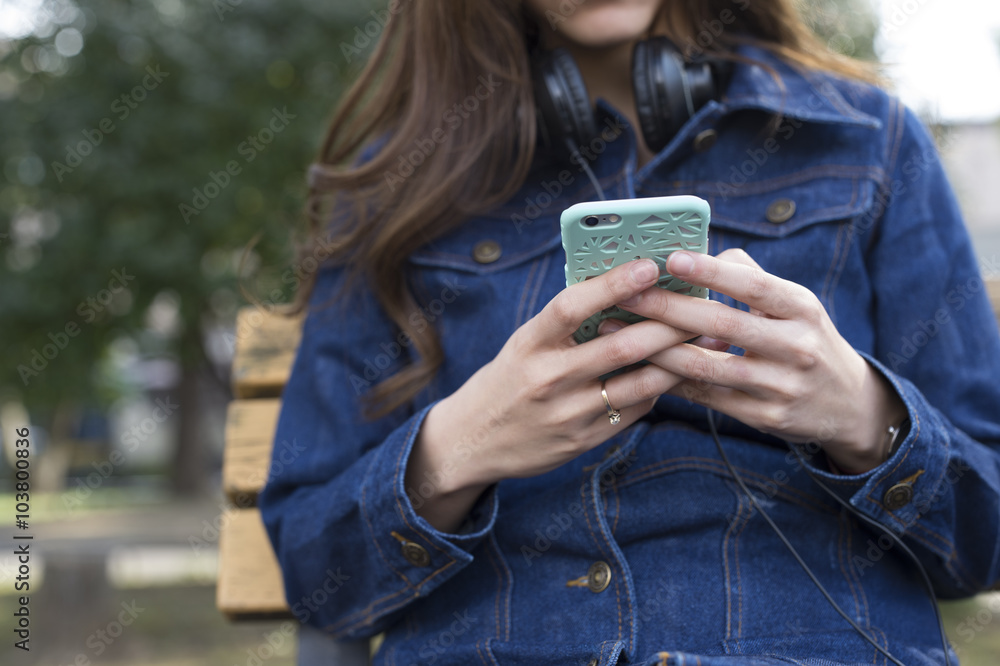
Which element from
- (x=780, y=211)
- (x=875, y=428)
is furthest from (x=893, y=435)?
(x=780, y=211)

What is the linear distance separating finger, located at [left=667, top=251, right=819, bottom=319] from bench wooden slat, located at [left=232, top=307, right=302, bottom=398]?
3.87 feet

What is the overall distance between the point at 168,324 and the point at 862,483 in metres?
11.9

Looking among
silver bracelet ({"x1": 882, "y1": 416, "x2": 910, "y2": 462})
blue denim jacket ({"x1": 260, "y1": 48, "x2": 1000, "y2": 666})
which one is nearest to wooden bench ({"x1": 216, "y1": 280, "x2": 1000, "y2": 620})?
blue denim jacket ({"x1": 260, "y1": 48, "x2": 1000, "y2": 666})

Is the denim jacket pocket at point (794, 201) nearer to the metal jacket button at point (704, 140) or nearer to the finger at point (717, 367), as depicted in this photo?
the metal jacket button at point (704, 140)

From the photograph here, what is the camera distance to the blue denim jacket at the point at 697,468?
127 centimetres

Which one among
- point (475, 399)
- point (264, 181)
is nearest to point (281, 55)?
point (264, 181)

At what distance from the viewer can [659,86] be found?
1489 mm

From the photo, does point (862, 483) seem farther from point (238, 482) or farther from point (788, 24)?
point (238, 482)

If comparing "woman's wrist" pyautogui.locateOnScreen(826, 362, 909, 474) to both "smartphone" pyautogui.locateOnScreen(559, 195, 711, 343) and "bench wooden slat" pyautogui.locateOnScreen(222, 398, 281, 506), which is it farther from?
"bench wooden slat" pyautogui.locateOnScreen(222, 398, 281, 506)

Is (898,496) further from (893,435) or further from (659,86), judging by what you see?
(659,86)

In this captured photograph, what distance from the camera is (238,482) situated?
1.84m

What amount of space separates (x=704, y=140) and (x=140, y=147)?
27.1 ft

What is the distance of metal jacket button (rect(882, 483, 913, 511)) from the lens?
124 cm

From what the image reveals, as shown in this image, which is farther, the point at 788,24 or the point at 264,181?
the point at 264,181
